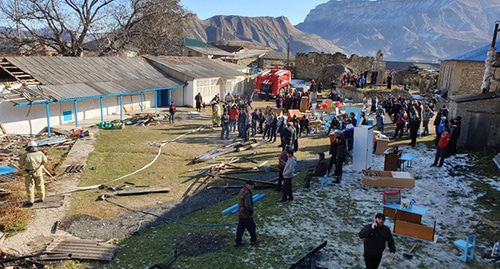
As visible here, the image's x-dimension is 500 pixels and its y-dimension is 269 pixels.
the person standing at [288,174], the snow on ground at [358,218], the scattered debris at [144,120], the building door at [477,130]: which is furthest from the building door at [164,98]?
the building door at [477,130]

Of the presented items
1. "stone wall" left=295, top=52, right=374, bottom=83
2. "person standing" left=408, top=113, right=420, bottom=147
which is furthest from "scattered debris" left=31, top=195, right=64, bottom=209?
"stone wall" left=295, top=52, right=374, bottom=83

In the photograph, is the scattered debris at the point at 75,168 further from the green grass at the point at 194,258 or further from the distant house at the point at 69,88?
the distant house at the point at 69,88

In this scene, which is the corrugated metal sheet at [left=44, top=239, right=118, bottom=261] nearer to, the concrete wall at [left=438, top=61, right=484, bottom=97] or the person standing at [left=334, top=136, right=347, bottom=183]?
the person standing at [left=334, top=136, right=347, bottom=183]

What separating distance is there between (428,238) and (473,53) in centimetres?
2698

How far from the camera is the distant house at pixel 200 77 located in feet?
102

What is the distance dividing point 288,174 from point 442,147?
677 cm

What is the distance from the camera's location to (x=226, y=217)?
10.3 m

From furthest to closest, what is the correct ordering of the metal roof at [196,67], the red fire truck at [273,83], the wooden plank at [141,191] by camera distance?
1. the red fire truck at [273,83]
2. the metal roof at [196,67]
3. the wooden plank at [141,191]

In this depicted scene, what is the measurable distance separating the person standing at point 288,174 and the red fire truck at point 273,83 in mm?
23194

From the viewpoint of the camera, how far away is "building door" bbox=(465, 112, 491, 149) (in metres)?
15.6

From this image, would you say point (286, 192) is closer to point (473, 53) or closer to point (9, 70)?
point (9, 70)

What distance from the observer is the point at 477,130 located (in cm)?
1588

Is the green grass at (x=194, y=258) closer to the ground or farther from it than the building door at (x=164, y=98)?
closer to the ground

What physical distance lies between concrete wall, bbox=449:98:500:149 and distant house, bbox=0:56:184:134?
1921 cm
